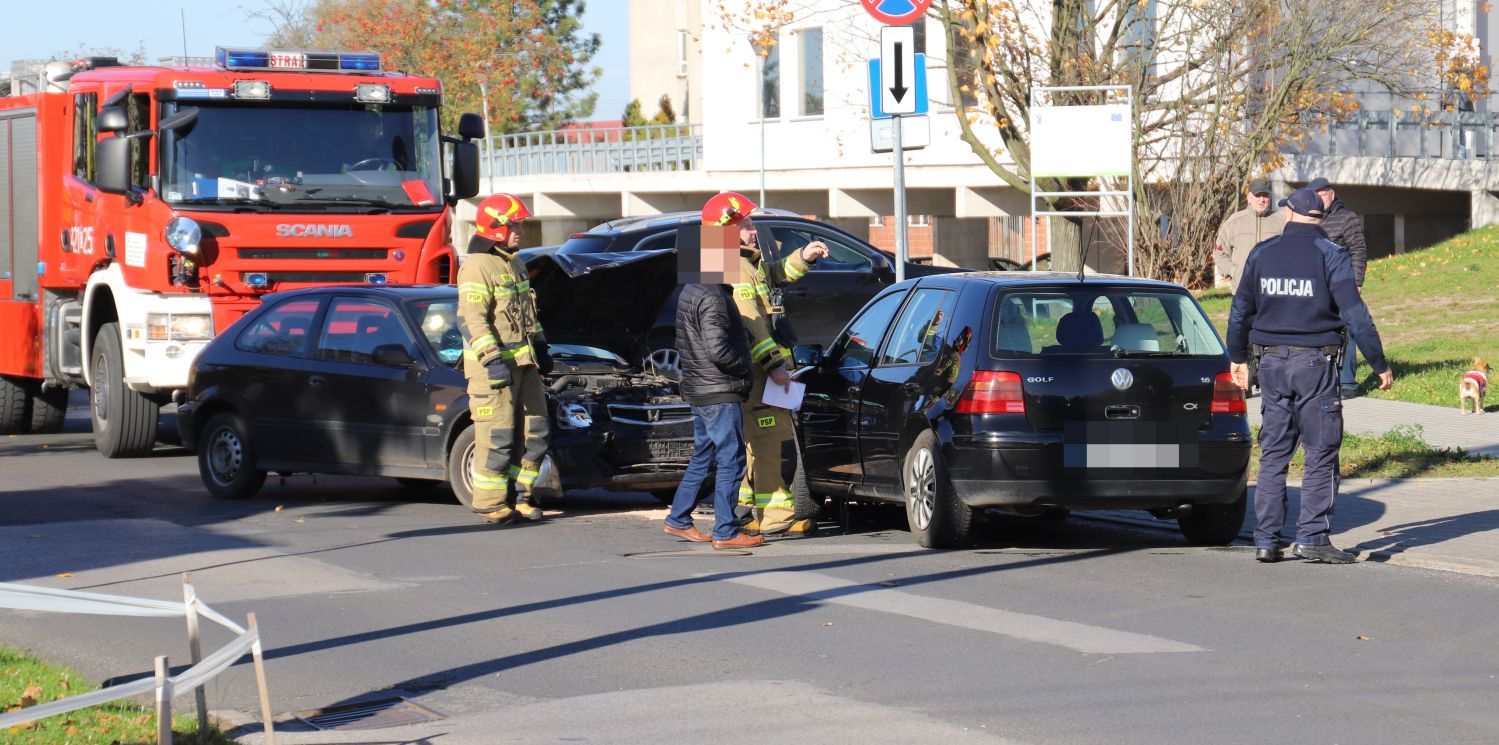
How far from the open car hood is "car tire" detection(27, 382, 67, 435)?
285 inches

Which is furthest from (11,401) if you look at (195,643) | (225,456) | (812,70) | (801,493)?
(812,70)

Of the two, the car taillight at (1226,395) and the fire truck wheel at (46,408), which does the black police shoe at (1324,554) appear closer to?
→ the car taillight at (1226,395)

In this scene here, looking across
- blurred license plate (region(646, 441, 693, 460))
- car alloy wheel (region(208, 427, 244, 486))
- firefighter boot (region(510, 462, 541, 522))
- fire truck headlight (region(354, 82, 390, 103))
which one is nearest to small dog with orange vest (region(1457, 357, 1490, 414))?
blurred license plate (region(646, 441, 693, 460))

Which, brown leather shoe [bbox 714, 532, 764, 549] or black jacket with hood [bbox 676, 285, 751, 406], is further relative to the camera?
brown leather shoe [bbox 714, 532, 764, 549]

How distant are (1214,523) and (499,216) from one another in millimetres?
4416

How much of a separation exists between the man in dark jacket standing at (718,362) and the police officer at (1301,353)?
254cm

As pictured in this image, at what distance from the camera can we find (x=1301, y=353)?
9.26m

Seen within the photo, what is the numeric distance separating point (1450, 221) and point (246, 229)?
24294 mm

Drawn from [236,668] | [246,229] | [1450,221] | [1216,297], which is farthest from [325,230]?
[1450,221]

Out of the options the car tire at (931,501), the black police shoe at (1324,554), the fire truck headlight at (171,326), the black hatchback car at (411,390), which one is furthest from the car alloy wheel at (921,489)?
the fire truck headlight at (171,326)

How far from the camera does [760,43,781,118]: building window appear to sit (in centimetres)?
3909

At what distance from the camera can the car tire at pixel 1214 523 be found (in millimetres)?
10094

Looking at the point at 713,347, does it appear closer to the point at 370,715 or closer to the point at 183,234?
the point at 370,715

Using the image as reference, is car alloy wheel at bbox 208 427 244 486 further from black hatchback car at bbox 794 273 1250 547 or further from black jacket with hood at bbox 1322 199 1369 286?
black jacket with hood at bbox 1322 199 1369 286
